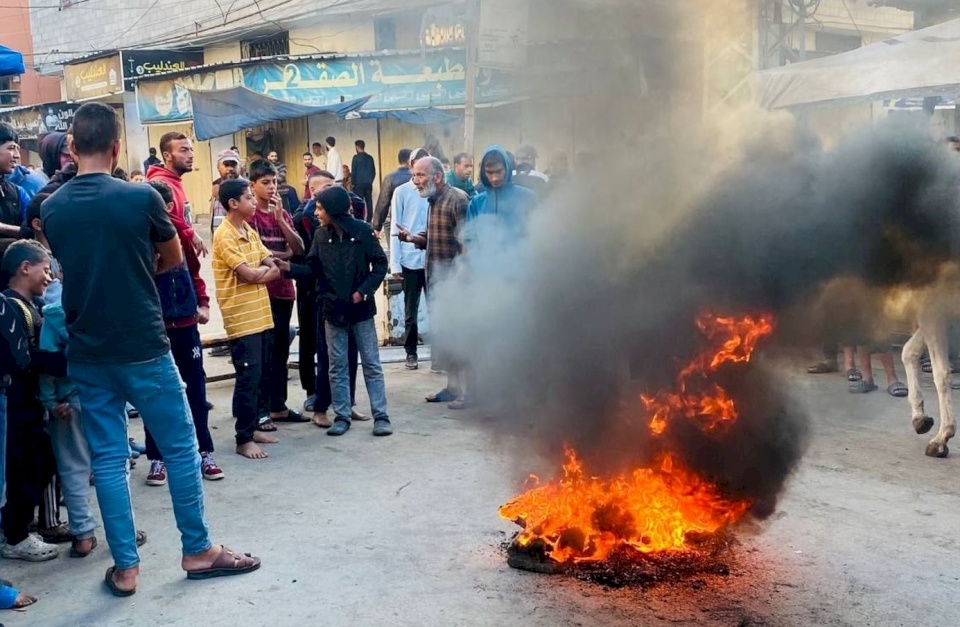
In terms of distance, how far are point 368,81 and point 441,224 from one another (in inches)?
497

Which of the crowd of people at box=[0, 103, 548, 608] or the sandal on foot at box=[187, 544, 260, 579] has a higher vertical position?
the crowd of people at box=[0, 103, 548, 608]

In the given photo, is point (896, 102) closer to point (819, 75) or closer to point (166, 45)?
point (819, 75)

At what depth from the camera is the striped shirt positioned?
6.21 m

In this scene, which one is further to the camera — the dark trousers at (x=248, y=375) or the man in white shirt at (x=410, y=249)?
the man in white shirt at (x=410, y=249)

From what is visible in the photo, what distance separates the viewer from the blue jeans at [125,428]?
13.4ft

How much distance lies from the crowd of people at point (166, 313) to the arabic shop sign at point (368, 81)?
1021 cm

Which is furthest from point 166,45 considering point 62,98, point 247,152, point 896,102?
point 896,102

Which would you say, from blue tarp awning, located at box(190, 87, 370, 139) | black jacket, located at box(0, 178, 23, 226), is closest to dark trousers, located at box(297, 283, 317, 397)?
black jacket, located at box(0, 178, 23, 226)

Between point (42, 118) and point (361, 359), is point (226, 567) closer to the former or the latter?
point (361, 359)

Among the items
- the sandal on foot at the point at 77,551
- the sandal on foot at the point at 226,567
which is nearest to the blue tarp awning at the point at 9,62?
the sandal on foot at the point at 77,551

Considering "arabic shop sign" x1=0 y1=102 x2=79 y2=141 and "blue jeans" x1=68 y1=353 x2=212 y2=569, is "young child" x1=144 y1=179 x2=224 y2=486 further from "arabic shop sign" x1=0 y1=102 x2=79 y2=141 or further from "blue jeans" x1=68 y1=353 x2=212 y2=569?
"arabic shop sign" x1=0 y1=102 x2=79 y2=141

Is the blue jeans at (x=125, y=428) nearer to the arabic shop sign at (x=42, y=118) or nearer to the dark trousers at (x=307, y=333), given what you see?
the dark trousers at (x=307, y=333)

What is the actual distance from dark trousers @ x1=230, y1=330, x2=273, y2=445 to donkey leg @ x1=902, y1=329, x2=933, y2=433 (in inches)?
180

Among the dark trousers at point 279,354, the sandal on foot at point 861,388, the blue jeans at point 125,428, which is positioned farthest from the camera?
the sandal on foot at point 861,388
